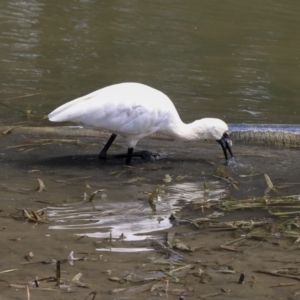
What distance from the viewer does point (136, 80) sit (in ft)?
33.7

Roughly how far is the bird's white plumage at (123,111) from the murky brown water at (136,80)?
0.34m

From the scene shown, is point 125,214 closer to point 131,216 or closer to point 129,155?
point 131,216

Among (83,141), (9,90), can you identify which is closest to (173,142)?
(83,141)

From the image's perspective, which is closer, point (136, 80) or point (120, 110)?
point (120, 110)

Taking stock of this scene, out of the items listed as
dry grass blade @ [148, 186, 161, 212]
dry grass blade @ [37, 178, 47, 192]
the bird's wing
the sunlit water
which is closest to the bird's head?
the bird's wing

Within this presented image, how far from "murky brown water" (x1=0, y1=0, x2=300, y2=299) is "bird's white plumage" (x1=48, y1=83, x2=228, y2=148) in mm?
339

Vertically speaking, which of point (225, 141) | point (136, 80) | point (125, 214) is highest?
point (125, 214)

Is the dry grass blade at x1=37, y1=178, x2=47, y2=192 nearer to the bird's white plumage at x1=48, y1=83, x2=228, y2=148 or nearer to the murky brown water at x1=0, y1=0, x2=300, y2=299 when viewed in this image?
the murky brown water at x1=0, y1=0, x2=300, y2=299

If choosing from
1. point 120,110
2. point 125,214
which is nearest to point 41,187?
point 125,214

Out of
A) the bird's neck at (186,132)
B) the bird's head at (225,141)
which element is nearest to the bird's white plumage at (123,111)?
the bird's neck at (186,132)

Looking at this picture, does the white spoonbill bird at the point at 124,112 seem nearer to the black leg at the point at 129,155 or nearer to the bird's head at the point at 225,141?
the black leg at the point at 129,155

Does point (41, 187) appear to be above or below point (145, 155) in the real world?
above

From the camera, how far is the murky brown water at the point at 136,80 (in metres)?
4.89

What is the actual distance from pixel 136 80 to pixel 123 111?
3257 mm
